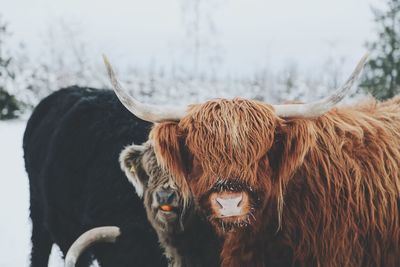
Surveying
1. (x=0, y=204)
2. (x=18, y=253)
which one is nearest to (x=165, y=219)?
(x=18, y=253)

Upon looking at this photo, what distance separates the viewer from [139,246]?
332cm

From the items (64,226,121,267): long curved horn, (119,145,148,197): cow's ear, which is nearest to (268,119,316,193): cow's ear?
(119,145,148,197): cow's ear

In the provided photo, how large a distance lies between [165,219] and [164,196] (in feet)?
0.57

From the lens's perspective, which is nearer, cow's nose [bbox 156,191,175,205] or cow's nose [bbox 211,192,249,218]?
cow's nose [bbox 211,192,249,218]

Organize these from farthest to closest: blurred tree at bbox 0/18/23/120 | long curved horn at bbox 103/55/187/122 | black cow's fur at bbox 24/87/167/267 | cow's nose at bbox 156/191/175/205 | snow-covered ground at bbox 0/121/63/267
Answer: blurred tree at bbox 0/18/23/120 < snow-covered ground at bbox 0/121/63/267 < black cow's fur at bbox 24/87/167/267 < cow's nose at bbox 156/191/175/205 < long curved horn at bbox 103/55/187/122

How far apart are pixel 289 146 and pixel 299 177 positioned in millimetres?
248

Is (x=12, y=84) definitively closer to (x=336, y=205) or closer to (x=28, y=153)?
(x=28, y=153)

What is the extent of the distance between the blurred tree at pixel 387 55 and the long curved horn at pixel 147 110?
14.9 m

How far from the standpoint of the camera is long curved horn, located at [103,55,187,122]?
8.70 feet

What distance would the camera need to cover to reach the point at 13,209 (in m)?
7.82

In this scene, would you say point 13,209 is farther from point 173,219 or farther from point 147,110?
point 147,110

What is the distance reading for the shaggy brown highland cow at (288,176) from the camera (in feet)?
8.34

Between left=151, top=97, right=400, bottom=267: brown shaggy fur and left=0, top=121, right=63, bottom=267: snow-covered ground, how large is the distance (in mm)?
3144

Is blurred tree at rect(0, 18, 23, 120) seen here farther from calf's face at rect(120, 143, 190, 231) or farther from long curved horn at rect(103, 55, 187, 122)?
long curved horn at rect(103, 55, 187, 122)
